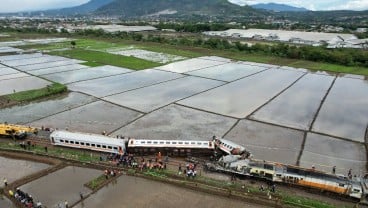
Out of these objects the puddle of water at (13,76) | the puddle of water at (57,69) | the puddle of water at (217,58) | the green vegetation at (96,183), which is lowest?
the green vegetation at (96,183)

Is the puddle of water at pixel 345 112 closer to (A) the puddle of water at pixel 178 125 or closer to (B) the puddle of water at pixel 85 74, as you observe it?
(A) the puddle of water at pixel 178 125

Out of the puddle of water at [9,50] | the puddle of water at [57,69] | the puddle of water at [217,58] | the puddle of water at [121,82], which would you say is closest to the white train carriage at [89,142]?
the puddle of water at [121,82]

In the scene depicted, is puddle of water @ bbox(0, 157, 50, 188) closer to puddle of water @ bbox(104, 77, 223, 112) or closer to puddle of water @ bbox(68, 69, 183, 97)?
puddle of water @ bbox(104, 77, 223, 112)

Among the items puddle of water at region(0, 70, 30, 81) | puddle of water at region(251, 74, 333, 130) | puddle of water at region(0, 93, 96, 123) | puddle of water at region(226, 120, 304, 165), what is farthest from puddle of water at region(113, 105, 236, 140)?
puddle of water at region(0, 70, 30, 81)

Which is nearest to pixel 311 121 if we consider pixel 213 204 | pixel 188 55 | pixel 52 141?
pixel 213 204

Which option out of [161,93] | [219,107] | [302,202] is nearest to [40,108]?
[161,93]

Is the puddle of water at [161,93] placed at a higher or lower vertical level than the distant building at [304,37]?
lower

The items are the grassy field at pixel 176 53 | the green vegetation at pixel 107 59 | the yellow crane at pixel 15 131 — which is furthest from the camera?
the grassy field at pixel 176 53
